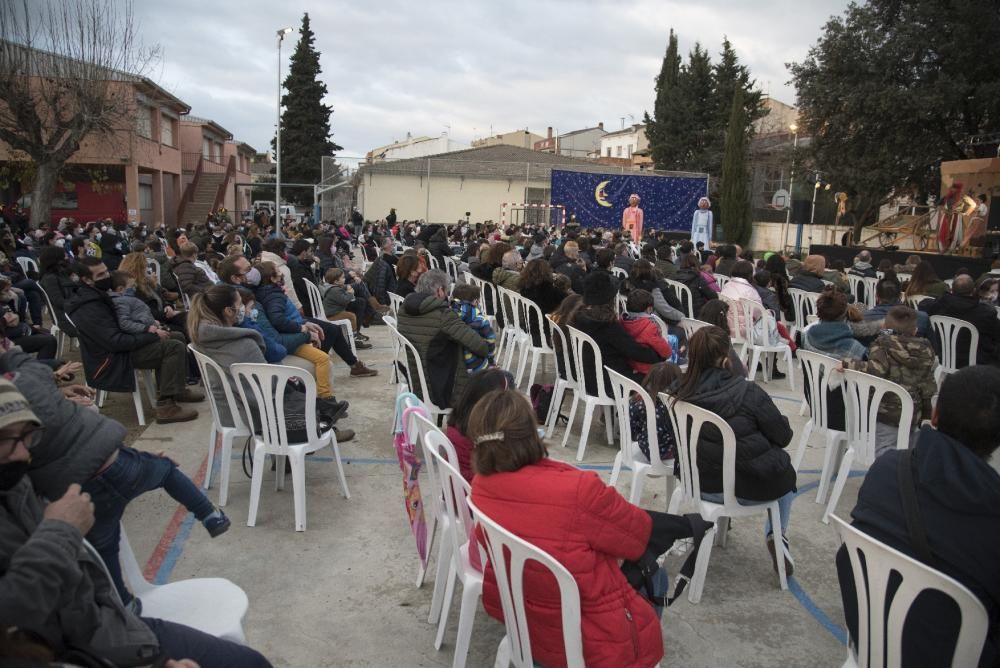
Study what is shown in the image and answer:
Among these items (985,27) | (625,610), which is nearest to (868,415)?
(625,610)

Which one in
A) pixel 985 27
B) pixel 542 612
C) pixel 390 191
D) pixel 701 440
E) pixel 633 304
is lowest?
pixel 542 612

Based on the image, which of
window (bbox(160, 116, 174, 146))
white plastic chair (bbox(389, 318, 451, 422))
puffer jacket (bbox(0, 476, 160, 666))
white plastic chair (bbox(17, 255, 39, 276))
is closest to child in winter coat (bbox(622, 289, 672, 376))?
white plastic chair (bbox(389, 318, 451, 422))

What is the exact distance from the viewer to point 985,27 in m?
16.0

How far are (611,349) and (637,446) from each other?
46.3 inches

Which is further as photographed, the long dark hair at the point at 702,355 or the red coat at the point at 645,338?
the red coat at the point at 645,338

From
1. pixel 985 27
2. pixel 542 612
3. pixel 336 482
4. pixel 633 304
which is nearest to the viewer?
pixel 542 612

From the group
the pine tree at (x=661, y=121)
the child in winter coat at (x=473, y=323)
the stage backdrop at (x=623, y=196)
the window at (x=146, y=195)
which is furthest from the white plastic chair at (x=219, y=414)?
the pine tree at (x=661, y=121)

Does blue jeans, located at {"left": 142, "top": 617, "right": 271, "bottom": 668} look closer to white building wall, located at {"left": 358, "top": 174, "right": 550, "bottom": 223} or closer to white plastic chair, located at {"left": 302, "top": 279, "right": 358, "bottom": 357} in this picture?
white plastic chair, located at {"left": 302, "top": 279, "right": 358, "bottom": 357}

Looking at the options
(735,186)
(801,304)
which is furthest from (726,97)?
(801,304)

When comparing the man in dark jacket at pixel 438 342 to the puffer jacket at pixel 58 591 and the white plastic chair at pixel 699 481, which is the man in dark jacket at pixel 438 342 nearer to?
the white plastic chair at pixel 699 481

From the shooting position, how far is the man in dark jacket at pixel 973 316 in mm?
5734

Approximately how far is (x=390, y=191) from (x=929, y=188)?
1901cm

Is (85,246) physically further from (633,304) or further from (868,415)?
(868,415)

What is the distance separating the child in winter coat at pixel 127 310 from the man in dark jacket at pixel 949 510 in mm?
4852
